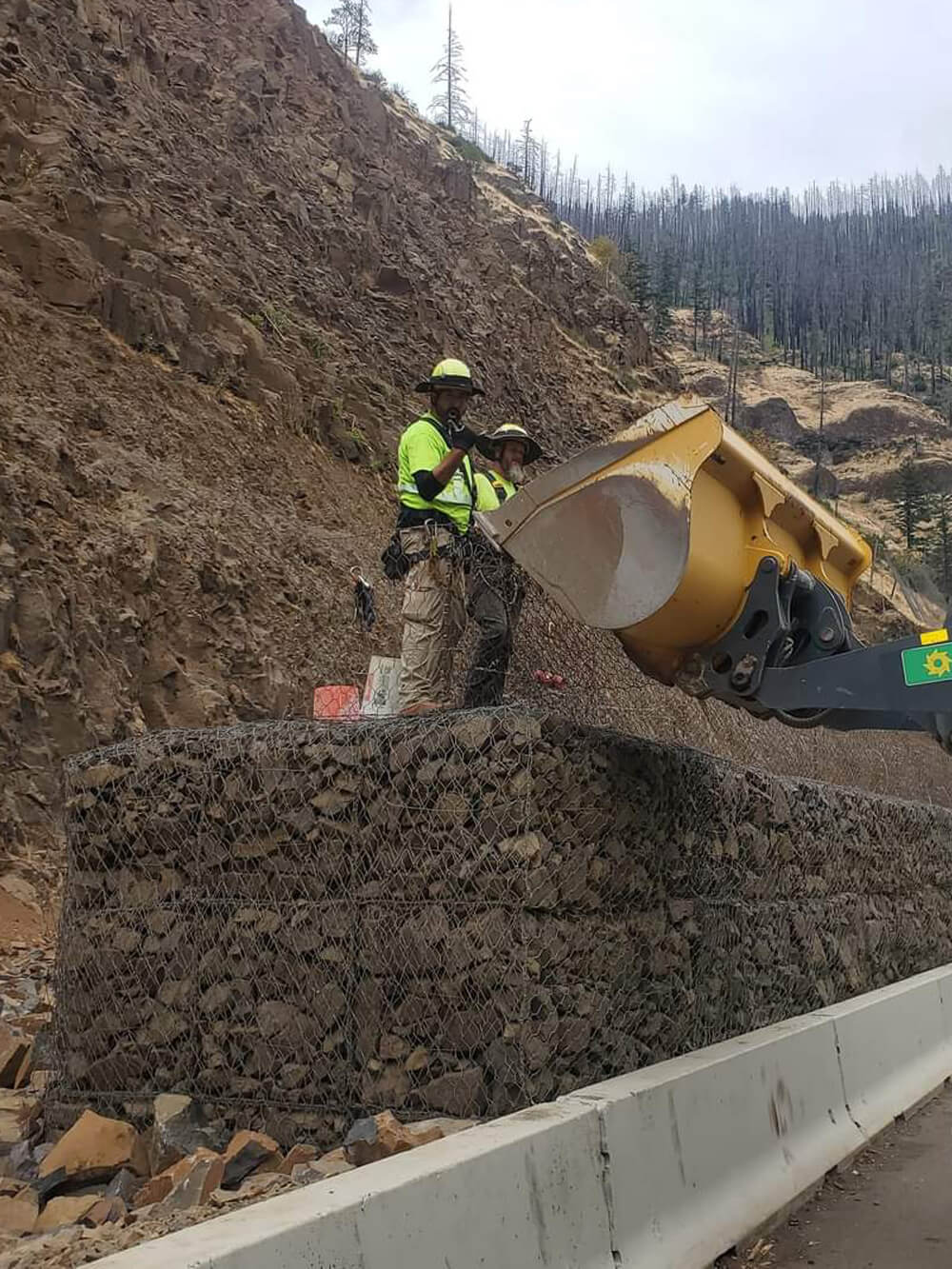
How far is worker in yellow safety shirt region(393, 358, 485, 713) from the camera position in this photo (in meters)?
6.17

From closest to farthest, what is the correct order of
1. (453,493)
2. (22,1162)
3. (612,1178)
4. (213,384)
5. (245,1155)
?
1. (612,1178)
2. (245,1155)
3. (22,1162)
4. (453,493)
5. (213,384)

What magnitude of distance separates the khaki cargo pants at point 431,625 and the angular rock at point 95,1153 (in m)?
2.34

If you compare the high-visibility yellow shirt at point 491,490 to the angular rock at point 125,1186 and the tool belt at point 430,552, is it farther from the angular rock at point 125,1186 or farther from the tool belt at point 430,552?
the angular rock at point 125,1186

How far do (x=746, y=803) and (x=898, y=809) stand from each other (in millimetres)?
3195

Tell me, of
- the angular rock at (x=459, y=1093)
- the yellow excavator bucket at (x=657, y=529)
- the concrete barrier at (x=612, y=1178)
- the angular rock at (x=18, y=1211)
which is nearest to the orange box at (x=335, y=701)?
the yellow excavator bucket at (x=657, y=529)

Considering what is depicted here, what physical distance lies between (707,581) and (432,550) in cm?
180

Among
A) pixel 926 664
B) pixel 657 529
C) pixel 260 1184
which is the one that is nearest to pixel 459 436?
pixel 657 529

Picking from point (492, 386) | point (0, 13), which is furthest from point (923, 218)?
point (0, 13)

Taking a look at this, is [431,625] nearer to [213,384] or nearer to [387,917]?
[387,917]

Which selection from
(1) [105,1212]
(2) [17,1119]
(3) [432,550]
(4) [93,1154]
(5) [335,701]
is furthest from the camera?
(5) [335,701]

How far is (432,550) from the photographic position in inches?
243

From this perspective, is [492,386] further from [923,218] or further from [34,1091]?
[923,218]

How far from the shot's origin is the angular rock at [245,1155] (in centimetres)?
456

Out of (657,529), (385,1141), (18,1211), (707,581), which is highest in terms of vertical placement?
(657,529)
